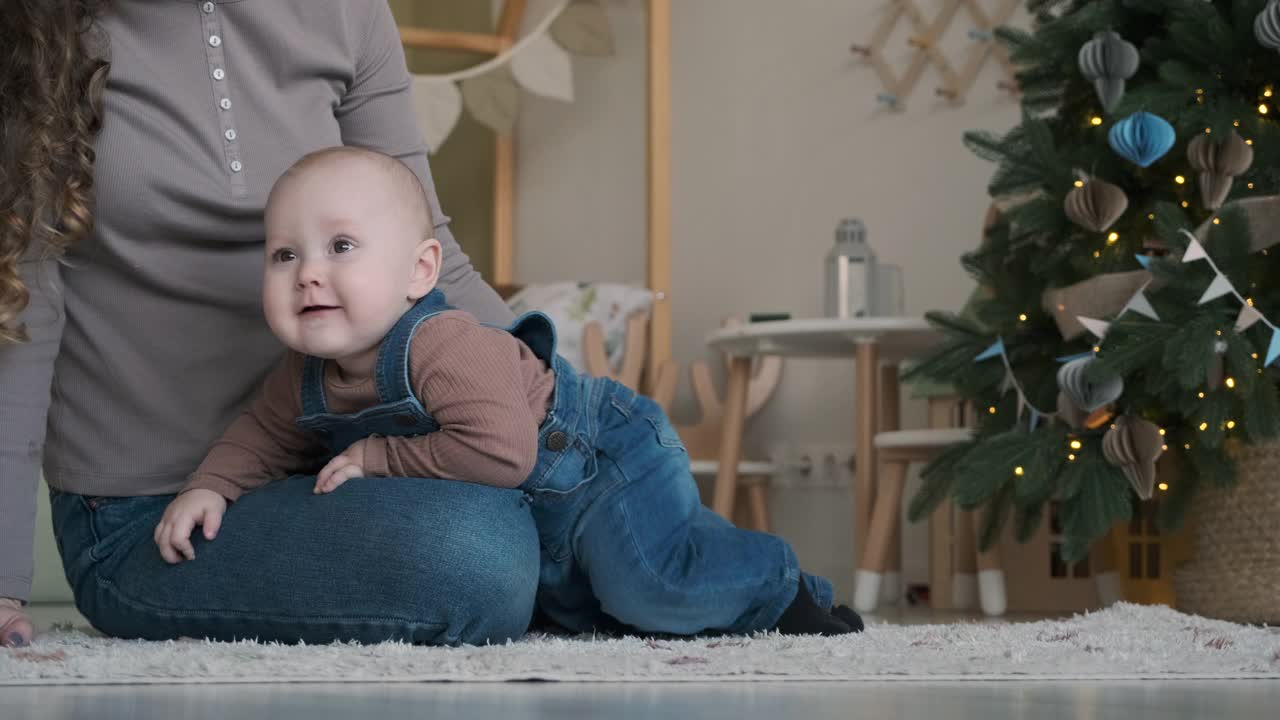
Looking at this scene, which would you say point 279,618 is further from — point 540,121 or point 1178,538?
point 540,121

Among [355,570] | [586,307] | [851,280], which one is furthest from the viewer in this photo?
[586,307]

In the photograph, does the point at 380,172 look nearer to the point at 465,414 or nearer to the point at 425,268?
the point at 425,268

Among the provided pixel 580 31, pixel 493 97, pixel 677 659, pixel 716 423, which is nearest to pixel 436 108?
pixel 493 97

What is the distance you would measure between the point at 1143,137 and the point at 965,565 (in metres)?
0.94

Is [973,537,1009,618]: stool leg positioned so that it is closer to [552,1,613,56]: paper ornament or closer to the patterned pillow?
the patterned pillow

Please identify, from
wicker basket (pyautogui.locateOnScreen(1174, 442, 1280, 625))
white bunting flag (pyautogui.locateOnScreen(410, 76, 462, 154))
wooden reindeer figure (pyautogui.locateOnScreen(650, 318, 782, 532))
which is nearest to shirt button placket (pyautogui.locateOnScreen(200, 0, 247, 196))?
wicker basket (pyautogui.locateOnScreen(1174, 442, 1280, 625))

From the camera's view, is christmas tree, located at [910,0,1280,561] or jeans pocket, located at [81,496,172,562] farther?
christmas tree, located at [910,0,1280,561]

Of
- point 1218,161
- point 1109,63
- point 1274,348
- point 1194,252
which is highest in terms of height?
point 1109,63

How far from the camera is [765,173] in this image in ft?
11.3

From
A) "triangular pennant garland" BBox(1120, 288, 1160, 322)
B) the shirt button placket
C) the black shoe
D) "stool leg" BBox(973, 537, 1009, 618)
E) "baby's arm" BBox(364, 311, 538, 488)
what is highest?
the shirt button placket

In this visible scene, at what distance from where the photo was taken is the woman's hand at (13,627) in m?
1.09

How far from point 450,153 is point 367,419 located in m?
2.63

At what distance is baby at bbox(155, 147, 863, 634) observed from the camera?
1119mm

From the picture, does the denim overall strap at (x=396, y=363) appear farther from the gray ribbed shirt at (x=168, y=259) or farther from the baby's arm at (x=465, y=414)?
the gray ribbed shirt at (x=168, y=259)
